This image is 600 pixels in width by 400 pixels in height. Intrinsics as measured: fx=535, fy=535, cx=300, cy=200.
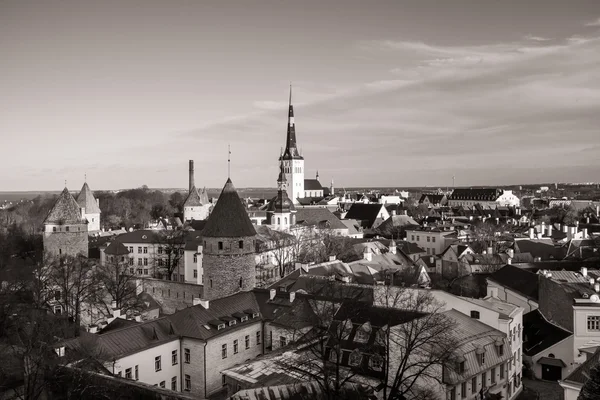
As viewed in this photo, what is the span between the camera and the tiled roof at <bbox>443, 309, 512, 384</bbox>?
21094 mm

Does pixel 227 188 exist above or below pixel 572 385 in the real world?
above

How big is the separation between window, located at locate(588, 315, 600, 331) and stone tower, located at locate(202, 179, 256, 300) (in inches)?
752

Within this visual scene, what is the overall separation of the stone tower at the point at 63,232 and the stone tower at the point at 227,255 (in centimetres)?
2213

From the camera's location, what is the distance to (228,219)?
33531mm

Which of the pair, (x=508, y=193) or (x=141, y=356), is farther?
(x=508, y=193)

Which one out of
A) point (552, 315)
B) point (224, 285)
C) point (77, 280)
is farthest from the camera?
point (77, 280)

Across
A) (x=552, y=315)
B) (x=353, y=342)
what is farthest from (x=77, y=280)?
(x=552, y=315)

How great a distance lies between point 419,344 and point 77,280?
2651 centimetres

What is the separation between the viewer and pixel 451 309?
24562mm

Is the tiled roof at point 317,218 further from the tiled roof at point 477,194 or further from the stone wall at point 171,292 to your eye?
the tiled roof at point 477,194

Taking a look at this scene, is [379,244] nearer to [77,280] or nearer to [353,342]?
[77,280]

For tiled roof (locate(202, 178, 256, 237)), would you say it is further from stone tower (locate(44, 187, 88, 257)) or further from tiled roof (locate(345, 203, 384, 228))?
tiled roof (locate(345, 203, 384, 228))

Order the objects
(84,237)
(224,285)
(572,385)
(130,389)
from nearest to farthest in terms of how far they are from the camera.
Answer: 1. (572,385)
2. (130,389)
3. (224,285)
4. (84,237)

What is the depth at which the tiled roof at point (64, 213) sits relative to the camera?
1943 inches
